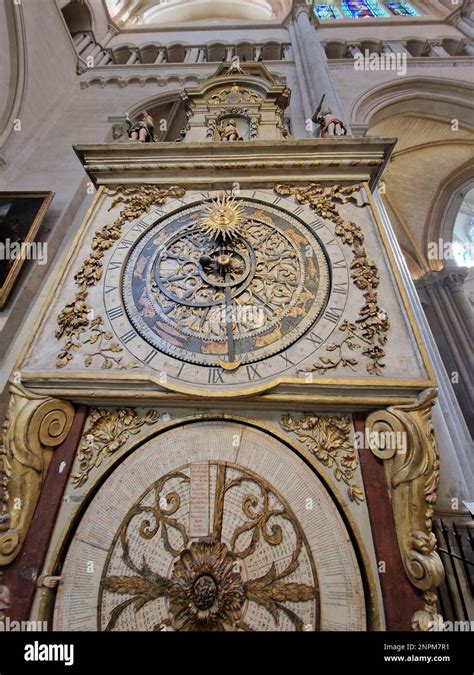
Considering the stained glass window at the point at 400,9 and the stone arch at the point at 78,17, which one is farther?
the stained glass window at the point at 400,9

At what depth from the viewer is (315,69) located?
5.94 metres

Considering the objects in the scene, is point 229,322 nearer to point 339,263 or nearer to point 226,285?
point 226,285

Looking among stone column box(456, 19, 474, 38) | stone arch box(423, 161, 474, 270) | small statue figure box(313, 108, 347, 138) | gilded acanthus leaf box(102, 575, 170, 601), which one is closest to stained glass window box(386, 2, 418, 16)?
stone column box(456, 19, 474, 38)

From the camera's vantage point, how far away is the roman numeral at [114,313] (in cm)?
230

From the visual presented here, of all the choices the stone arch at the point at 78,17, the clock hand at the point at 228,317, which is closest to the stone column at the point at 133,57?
the stone arch at the point at 78,17

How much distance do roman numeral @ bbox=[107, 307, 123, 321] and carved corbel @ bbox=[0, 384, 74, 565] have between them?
0.69m

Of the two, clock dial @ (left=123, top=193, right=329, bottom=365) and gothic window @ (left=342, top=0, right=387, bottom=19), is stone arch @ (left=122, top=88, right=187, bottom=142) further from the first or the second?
gothic window @ (left=342, top=0, right=387, bottom=19)

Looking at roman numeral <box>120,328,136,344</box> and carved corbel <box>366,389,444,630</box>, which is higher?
roman numeral <box>120,328,136,344</box>

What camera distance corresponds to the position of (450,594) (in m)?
1.88

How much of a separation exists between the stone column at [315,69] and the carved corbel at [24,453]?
16.3 feet

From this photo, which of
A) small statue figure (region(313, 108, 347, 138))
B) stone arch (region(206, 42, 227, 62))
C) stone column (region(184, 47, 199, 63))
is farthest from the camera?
stone arch (region(206, 42, 227, 62))

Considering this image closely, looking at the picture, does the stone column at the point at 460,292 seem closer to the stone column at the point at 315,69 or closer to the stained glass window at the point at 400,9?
the stone column at the point at 315,69

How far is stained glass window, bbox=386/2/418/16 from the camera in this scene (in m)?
10.6

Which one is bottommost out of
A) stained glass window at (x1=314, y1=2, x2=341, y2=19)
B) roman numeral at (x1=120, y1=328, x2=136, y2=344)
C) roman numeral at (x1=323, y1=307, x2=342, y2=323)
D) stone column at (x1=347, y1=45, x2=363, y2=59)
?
roman numeral at (x1=120, y1=328, x2=136, y2=344)
